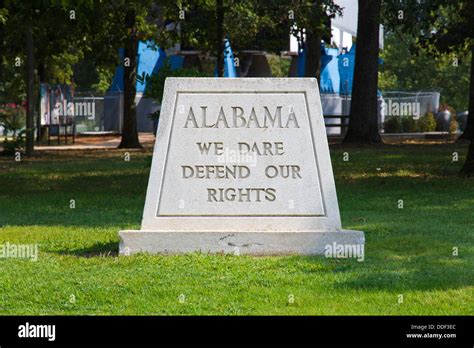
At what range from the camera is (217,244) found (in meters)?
10.8

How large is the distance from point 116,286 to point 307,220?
8.37ft

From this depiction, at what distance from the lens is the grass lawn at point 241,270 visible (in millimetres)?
8445

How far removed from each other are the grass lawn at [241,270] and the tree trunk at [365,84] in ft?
52.2

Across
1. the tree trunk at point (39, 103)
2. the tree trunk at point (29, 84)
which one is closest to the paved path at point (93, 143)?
the tree trunk at point (39, 103)

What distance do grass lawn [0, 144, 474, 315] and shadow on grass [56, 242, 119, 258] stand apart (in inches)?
0.6

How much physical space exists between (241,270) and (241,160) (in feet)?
5.12

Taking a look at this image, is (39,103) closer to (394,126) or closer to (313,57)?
(313,57)

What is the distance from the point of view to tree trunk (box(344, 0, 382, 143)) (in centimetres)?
3272

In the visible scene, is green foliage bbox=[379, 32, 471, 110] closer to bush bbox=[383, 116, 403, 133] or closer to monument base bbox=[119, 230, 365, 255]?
bush bbox=[383, 116, 403, 133]

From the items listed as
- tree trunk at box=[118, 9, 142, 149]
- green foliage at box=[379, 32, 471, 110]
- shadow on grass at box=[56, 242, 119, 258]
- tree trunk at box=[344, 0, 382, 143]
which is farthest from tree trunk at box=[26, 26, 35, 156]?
green foliage at box=[379, 32, 471, 110]

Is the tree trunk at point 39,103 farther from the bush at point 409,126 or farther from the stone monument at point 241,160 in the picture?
the stone monument at point 241,160

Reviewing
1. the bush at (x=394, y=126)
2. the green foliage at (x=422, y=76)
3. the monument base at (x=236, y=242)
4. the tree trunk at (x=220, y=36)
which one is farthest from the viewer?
the green foliage at (x=422, y=76)

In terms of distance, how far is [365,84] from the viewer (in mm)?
33094

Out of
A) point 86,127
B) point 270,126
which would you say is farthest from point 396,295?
point 86,127
